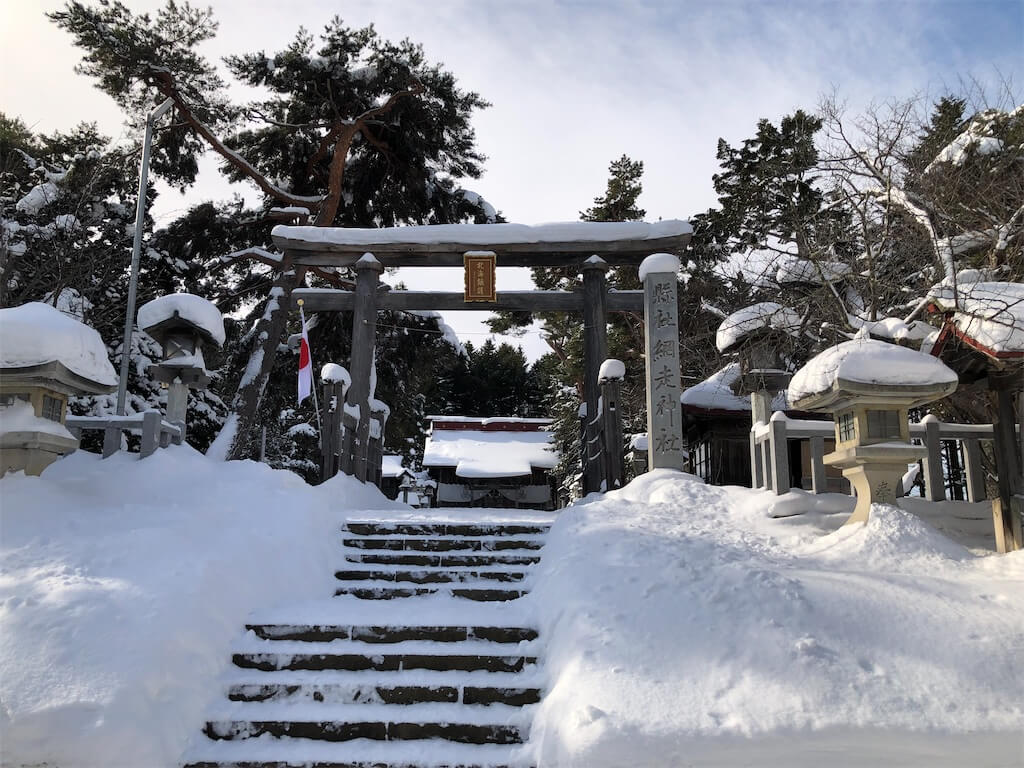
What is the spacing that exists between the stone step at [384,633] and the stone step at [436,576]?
1.19 m

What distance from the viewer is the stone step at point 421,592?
6.30 m

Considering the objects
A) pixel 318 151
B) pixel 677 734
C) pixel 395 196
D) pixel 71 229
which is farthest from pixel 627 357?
pixel 677 734

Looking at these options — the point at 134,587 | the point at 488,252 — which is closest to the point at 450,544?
the point at 134,587

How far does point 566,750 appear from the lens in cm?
390

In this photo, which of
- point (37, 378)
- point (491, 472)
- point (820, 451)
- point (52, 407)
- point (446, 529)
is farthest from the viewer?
point (491, 472)

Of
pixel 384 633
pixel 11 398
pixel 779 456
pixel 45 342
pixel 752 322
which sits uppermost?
pixel 752 322

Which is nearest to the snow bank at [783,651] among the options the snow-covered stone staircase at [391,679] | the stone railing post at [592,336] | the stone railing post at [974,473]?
the snow-covered stone staircase at [391,679]

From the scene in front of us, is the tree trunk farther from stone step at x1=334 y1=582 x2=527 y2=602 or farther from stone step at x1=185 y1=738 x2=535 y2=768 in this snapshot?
stone step at x1=185 y1=738 x2=535 y2=768

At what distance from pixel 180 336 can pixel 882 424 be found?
27.7ft

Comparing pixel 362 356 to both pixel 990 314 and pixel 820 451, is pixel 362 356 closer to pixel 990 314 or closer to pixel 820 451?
pixel 820 451

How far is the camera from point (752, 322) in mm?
8719

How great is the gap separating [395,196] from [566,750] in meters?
16.3

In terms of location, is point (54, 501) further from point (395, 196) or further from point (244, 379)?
point (395, 196)

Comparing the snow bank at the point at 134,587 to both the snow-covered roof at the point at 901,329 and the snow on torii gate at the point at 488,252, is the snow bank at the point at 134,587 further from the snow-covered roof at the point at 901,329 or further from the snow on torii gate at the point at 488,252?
the snow-covered roof at the point at 901,329
